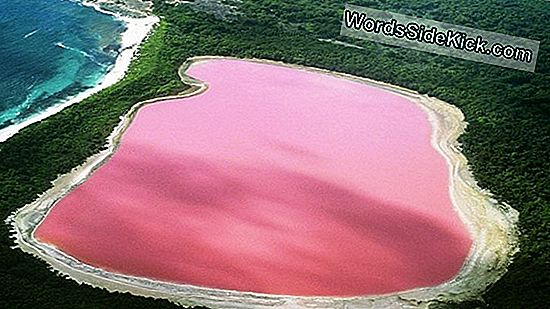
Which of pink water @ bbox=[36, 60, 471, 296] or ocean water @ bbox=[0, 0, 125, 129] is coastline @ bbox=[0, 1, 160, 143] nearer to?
ocean water @ bbox=[0, 0, 125, 129]

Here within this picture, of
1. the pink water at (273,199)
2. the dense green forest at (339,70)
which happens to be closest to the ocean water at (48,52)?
the dense green forest at (339,70)

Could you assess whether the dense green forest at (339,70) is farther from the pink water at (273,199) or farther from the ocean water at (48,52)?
the ocean water at (48,52)

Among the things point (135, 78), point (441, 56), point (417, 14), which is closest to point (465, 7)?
point (417, 14)

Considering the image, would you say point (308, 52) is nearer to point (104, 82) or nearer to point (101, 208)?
point (104, 82)

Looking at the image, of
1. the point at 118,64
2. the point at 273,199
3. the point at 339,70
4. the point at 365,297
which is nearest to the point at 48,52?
the point at 118,64

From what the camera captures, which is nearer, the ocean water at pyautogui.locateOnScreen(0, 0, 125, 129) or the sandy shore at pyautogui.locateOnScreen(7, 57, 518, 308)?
the sandy shore at pyautogui.locateOnScreen(7, 57, 518, 308)

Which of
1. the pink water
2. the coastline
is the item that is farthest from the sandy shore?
the coastline
